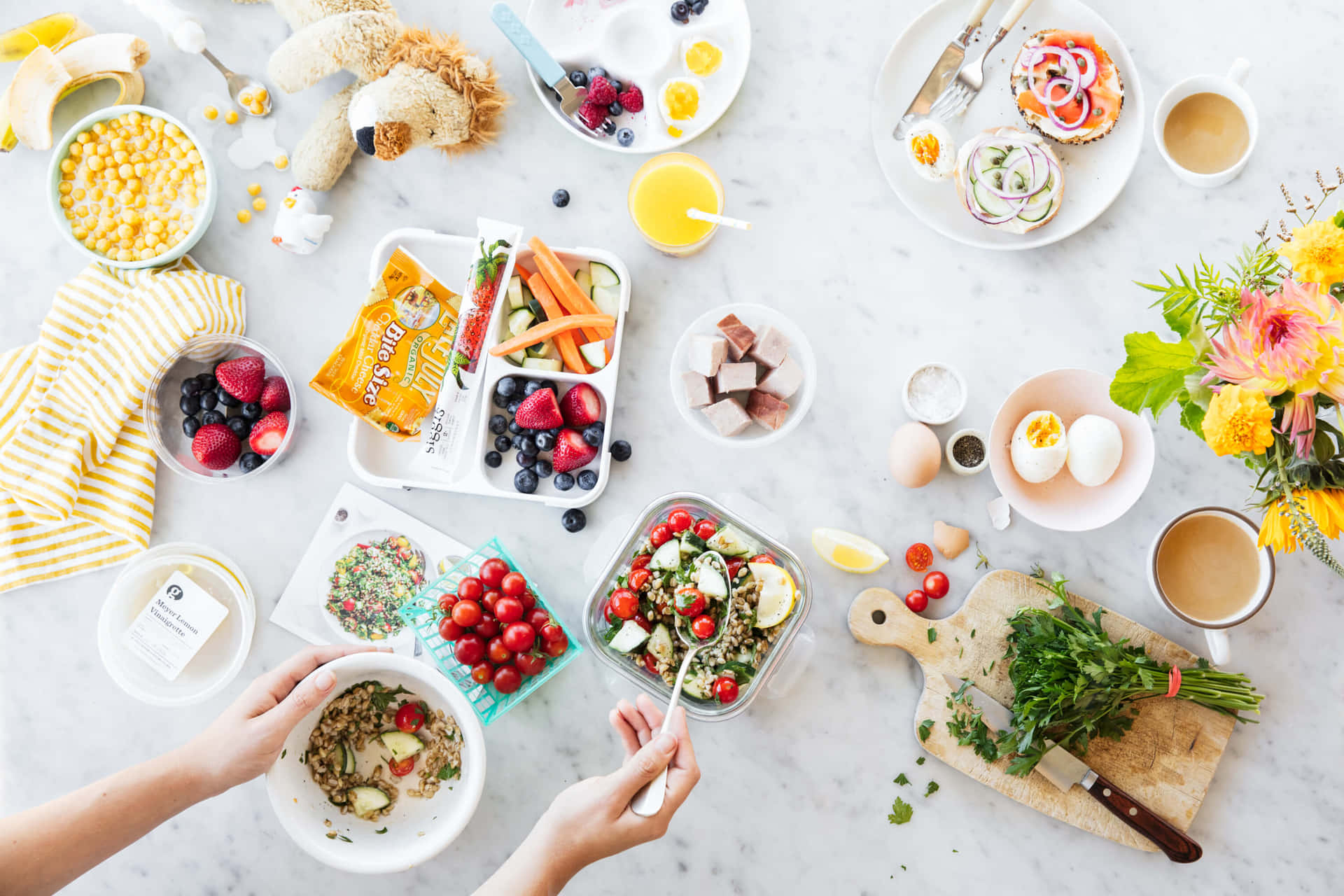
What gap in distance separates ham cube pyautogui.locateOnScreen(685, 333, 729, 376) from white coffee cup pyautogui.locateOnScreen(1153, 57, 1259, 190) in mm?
950

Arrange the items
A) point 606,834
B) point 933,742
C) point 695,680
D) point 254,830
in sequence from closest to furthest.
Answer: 1. point 606,834
2. point 695,680
3. point 933,742
4. point 254,830

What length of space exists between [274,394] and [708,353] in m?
0.93

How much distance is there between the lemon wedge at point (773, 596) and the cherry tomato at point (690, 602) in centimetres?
11

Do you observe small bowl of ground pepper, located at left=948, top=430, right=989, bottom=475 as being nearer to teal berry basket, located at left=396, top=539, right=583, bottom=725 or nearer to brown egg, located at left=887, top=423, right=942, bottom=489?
brown egg, located at left=887, top=423, right=942, bottom=489

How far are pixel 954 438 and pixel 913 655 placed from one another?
0.45 meters

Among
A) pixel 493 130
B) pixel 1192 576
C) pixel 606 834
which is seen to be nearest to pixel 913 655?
pixel 1192 576

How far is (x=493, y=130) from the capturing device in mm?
1739

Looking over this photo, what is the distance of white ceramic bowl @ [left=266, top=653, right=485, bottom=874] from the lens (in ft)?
4.73

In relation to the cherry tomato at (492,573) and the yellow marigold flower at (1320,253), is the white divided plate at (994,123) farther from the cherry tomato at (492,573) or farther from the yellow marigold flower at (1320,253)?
the cherry tomato at (492,573)

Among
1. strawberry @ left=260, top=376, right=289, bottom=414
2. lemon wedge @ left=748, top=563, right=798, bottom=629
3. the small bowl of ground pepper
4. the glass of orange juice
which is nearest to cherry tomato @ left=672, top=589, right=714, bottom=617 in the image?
lemon wedge @ left=748, top=563, right=798, bottom=629

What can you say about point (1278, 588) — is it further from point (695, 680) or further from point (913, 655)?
point (695, 680)

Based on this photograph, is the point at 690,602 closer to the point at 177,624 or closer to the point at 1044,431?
the point at 1044,431

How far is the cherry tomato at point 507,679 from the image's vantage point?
158 centimetres

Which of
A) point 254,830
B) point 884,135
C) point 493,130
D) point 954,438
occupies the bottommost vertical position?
point 254,830
